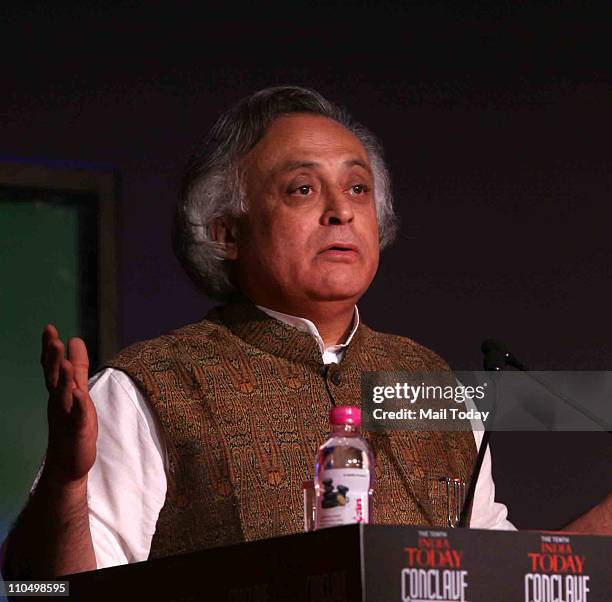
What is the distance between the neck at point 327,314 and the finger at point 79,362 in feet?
2.43

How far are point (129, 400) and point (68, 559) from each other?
36 centimetres

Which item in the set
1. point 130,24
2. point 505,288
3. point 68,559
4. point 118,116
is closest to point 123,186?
point 118,116

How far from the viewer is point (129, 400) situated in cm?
238

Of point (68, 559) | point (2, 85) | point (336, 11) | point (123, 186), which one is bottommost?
point (68, 559)

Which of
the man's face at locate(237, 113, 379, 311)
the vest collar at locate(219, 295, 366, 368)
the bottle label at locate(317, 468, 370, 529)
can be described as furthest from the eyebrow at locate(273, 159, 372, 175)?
the bottle label at locate(317, 468, 370, 529)

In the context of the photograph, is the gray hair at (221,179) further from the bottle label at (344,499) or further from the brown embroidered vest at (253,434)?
the bottle label at (344,499)

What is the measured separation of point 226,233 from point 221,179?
101 millimetres

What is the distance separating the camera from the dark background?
3289mm

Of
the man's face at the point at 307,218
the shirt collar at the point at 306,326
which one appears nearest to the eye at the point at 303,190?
the man's face at the point at 307,218

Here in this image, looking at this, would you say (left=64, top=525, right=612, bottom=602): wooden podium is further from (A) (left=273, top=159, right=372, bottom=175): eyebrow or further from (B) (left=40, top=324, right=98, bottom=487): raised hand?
(A) (left=273, top=159, right=372, bottom=175): eyebrow

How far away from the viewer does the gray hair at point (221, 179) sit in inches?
104

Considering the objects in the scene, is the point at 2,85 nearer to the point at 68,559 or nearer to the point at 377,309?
the point at 377,309

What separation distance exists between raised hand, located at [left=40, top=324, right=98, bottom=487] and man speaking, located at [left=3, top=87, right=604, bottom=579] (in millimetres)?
149

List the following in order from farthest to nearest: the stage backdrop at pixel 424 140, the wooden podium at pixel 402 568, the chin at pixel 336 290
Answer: the stage backdrop at pixel 424 140 → the chin at pixel 336 290 → the wooden podium at pixel 402 568
